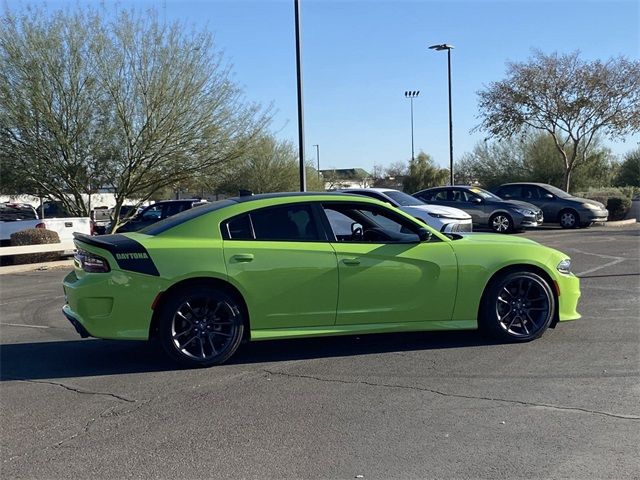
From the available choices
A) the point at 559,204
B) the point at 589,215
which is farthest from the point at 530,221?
the point at 589,215

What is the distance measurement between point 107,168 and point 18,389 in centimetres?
1537

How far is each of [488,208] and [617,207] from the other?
315 inches

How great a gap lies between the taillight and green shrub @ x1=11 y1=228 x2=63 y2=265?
34.4ft

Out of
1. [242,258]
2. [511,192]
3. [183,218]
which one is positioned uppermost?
[511,192]

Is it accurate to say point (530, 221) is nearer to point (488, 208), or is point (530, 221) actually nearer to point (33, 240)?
point (488, 208)

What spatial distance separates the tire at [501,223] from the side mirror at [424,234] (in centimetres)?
1458

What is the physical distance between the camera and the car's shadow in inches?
239

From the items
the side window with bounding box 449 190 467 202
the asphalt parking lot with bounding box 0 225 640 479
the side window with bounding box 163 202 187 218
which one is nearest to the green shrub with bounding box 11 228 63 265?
the side window with bounding box 163 202 187 218

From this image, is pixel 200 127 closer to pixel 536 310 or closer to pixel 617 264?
pixel 617 264

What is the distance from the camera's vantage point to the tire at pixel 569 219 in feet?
71.5

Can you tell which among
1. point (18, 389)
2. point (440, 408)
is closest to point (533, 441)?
point (440, 408)

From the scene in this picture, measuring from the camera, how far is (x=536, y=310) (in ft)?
21.6

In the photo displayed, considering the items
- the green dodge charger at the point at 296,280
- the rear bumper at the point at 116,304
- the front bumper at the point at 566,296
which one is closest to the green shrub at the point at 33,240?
the green dodge charger at the point at 296,280

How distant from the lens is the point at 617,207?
25516 mm
